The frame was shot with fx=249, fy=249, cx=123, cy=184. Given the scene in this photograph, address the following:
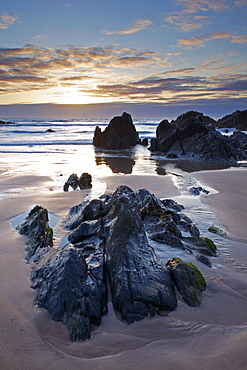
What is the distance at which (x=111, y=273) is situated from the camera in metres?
4.54

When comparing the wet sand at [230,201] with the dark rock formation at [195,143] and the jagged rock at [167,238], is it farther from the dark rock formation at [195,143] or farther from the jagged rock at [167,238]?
the dark rock formation at [195,143]

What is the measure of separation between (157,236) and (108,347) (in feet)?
11.0

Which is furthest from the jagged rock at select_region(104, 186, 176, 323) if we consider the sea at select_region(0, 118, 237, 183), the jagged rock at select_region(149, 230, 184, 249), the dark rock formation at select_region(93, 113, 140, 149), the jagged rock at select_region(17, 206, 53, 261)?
the dark rock formation at select_region(93, 113, 140, 149)

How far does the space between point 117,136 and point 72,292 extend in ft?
119

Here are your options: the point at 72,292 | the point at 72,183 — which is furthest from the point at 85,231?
the point at 72,183

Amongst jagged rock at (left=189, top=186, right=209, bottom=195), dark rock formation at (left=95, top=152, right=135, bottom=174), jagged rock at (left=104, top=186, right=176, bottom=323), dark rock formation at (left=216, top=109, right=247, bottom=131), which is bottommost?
dark rock formation at (left=95, top=152, right=135, bottom=174)

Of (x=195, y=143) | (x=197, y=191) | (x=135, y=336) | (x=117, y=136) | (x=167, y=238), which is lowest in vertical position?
(x=197, y=191)

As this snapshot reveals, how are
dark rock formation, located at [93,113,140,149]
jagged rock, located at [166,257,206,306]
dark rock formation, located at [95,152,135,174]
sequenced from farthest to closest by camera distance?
dark rock formation, located at [93,113,140,149]
dark rock formation, located at [95,152,135,174]
jagged rock, located at [166,257,206,306]

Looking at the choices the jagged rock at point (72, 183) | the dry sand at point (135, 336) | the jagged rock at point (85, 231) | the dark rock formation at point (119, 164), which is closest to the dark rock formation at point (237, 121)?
the dark rock formation at point (119, 164)

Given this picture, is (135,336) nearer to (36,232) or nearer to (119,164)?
(36,232)

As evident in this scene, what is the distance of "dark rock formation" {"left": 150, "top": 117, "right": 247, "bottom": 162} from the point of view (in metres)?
28.0

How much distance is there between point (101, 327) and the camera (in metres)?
3.84

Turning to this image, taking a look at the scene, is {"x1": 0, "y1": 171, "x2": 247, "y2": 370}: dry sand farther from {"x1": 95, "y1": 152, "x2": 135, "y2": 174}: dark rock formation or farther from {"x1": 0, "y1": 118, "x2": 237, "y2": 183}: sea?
{"x1": 95, "y1": 152, "x2": 135, "y2": 174}: dark rock formation

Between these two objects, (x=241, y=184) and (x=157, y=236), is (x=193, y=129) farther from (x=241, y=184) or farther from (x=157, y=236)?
(x=157, y=236)
